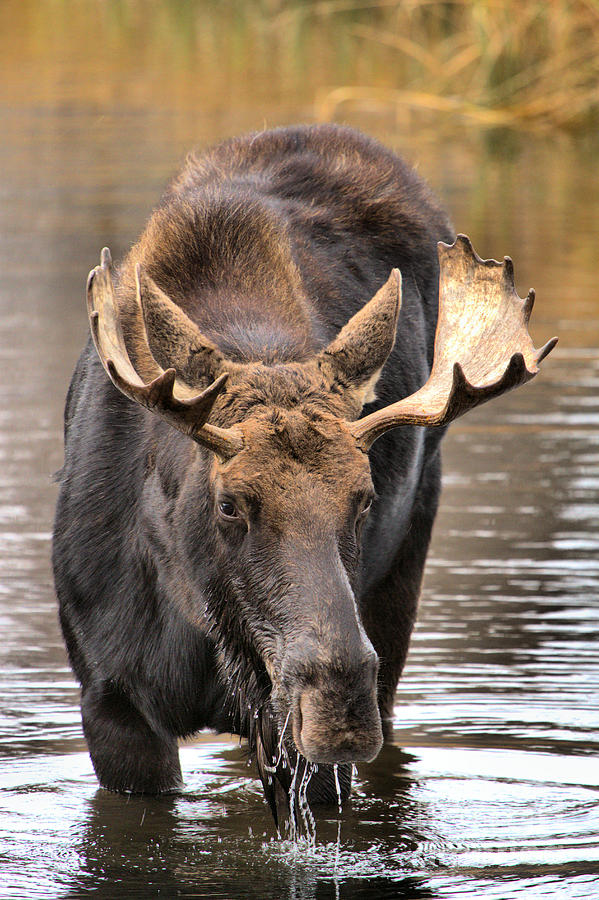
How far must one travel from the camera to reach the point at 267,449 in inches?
187

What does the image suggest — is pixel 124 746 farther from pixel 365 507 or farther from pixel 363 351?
pixel 363 351

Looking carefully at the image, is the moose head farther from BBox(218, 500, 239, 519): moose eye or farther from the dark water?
the dark water

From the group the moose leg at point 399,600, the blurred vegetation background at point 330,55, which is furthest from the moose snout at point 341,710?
the blurred vegetation background at point 330,55

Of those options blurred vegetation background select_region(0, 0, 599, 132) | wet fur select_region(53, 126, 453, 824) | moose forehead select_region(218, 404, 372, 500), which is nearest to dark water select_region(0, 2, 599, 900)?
wet fur select_region(53, 126, 453, 824)

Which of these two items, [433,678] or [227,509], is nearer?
[227,509]

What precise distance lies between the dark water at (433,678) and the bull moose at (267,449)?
26 centimetres

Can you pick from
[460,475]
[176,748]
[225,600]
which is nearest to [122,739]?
[176,748]

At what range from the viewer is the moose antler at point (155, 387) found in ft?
15.2

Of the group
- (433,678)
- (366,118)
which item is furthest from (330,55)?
(433,678)

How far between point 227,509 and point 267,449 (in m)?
0.20

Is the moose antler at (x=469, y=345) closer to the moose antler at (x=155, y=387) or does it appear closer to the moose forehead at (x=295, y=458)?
the moose forehead at (x=295, y=458)

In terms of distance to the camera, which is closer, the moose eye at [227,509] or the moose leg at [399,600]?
the moose eye at [227,509]

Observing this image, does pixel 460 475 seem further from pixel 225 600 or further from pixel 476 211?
pixel 476 211

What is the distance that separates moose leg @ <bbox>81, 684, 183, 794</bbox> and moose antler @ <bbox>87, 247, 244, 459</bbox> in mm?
1207
